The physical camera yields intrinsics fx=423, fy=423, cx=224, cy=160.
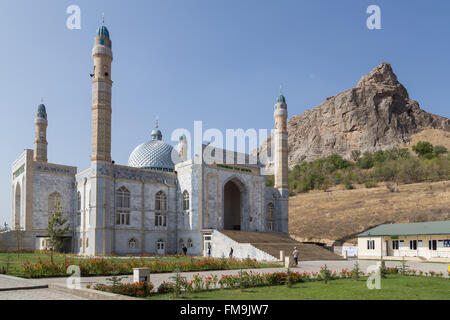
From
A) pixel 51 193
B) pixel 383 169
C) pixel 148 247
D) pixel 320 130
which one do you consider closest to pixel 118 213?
pixel 148 247

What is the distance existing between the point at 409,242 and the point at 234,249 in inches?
590

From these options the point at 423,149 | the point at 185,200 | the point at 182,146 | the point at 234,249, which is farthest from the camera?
the point at 423,149

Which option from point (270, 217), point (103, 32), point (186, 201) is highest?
point (103, 32)

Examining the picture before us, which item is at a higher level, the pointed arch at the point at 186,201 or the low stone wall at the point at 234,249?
the pointed arch at the point at 186,201

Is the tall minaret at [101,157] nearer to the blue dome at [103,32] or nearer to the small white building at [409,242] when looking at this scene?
the blue dome at [103,32]

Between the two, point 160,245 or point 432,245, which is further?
point 160,245

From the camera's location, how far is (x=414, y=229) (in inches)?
1426

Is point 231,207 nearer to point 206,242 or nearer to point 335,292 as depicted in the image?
point 206,242

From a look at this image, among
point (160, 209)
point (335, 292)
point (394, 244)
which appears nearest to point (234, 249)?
point (160, 209)

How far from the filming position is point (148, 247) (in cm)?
4053

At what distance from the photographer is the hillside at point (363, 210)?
182 ft

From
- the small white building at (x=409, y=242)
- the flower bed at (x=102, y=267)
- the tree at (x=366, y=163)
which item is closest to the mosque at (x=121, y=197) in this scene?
the flower bed at (x=102, y=267)

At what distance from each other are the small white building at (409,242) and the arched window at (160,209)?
63.0 ft
